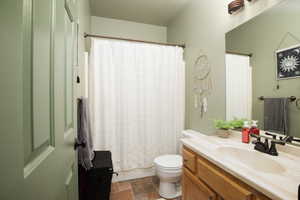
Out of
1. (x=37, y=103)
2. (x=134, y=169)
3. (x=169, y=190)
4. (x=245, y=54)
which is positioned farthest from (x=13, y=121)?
(x=134, y=169)

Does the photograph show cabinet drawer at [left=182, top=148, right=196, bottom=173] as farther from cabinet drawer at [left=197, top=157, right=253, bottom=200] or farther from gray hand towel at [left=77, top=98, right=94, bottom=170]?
gray hand towel at [left=77, top=98, right=94, bottom=170]

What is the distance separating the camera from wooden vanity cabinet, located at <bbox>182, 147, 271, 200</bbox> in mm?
821

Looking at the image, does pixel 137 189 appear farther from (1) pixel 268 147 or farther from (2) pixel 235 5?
(2) pixel 235 5

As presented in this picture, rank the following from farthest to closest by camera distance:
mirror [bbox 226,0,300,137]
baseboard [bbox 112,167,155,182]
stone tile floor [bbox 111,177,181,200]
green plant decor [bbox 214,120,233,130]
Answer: baseboard [bbox 112,167,155,182] < stone tile floor [bbox 111,177,181,200] < green plant decor [bbox 214,120,233,130] < mirror [bbox 226,0,300,137]

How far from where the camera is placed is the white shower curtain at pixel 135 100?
208 centimetres

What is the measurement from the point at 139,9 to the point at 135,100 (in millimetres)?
1462

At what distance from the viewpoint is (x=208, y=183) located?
3.55 ft

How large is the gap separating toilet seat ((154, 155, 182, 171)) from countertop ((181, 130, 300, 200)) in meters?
0.53

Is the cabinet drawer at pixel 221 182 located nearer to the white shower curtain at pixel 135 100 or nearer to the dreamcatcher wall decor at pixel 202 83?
the dreamcatcher wall decor at pixel 202 83

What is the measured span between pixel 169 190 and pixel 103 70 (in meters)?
1.70

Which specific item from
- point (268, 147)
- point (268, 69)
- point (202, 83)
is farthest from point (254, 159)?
point (202, 83)

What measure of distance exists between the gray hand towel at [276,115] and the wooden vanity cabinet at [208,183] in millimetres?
627

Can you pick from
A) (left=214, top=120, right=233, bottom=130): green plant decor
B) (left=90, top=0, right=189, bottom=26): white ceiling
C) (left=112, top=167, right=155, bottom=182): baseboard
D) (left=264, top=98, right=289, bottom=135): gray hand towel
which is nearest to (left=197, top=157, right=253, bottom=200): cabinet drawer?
(left=214, top=120, right=233, bottom=130): green plant decor

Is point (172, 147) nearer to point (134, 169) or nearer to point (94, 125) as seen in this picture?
point (134, 169)
